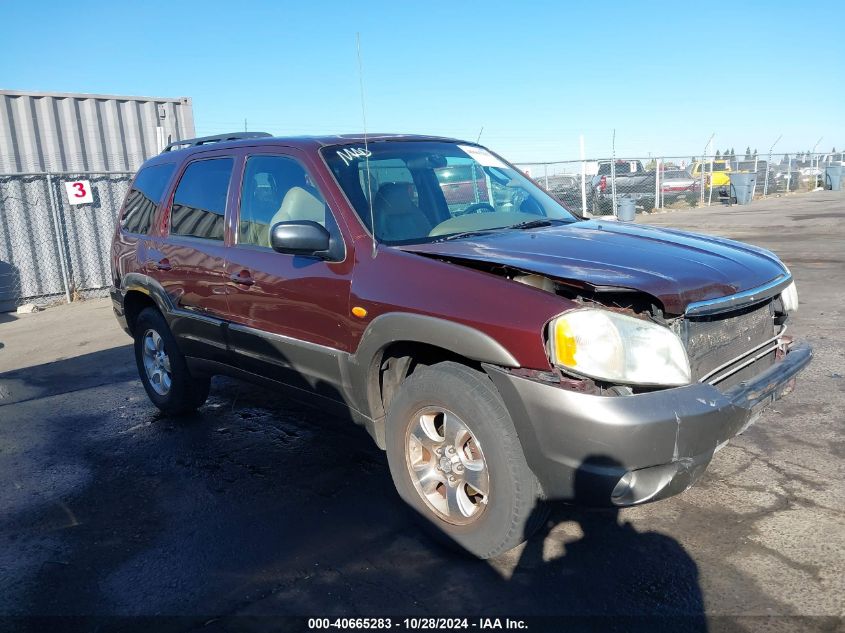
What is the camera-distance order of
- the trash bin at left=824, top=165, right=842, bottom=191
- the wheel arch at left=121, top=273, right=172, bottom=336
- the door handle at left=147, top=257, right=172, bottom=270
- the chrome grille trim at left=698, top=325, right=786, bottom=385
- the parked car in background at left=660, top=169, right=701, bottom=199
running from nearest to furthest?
the chrome grille trim at left=698, top=325, right=786, bottom=385 → the door handle at left=147, top=257, right=172, bottom=270 → the wheel arch at left=121, top=273, right=172, bottom=336 → the parked car in background at left=660, top=169, right=701, bottom=199 → the trash bin at left=824, top=165, right=842, bottom=191

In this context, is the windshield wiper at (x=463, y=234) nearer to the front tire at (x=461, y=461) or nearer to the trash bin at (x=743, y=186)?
the front tire at (x=461, y=461)

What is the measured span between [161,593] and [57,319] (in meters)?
8.68

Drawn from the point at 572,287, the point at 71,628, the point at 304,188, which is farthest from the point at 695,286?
the point at 71,628

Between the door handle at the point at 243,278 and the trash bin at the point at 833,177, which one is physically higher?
the door handle at the point at 243,278

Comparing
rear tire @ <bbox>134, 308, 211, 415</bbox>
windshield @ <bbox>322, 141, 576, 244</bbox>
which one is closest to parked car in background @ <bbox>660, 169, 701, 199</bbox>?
windshield @ <bbox>322, 141, 576, 244</bbox>

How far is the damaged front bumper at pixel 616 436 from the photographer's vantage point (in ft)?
8.40

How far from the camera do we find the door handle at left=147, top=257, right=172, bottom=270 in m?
4.91

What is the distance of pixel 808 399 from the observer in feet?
15.9

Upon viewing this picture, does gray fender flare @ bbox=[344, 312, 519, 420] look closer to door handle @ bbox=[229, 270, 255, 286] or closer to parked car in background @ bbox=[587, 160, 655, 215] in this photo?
door handle @ bbox=[229, 270, 255, 286]

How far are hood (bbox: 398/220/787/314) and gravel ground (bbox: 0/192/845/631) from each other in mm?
1116

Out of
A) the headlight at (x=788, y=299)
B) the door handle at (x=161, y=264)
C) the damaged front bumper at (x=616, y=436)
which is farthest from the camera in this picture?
the door handle at (x=161, y=264)

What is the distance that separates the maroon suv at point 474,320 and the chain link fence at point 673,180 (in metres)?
8.98

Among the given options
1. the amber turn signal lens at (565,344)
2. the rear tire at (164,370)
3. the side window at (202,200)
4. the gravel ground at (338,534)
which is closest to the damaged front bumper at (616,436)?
the amber turn signal lens at (565,344)

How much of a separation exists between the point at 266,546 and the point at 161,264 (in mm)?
2438
